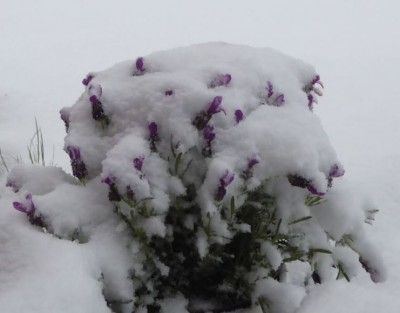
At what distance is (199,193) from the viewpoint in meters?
1.65

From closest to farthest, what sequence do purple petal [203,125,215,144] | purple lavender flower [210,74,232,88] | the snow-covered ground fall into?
the snow-covered ground → purple petal [203,125,215,144] → purple lavender flower [210,74,232,88]

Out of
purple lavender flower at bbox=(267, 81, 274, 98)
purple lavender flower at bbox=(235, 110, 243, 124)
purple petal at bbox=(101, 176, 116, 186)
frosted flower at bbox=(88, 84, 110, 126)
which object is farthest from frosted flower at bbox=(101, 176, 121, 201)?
purple lavender flower at bbox=(267, 81, 274, 98)

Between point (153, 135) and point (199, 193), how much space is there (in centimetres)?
22

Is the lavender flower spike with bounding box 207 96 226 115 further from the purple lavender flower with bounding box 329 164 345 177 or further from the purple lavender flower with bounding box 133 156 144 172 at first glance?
the purple lavender flower with bounding box 329 164 345 177

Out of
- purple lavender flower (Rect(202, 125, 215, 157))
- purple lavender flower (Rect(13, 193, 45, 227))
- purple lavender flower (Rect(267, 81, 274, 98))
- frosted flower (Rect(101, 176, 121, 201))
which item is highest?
purple lavender flower (Rect(267, 81, 274, 98))

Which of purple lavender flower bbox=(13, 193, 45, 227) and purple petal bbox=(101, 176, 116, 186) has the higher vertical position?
purple petal bbox=(101, 176, 116, 186)

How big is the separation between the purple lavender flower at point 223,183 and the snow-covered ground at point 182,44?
40 cm

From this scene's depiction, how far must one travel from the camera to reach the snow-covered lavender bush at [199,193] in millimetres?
1583

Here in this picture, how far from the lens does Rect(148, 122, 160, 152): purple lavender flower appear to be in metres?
1.65

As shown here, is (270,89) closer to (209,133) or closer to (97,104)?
(209,133)

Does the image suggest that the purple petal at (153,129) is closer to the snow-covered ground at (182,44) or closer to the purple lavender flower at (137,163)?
the purple lavender flower at (137,163)

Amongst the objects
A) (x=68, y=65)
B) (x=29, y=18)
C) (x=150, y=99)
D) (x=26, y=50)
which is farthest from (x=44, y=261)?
(x=29, y=18)

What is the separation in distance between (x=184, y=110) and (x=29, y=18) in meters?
8.91

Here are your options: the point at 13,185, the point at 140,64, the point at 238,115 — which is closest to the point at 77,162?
the point at 13,185
